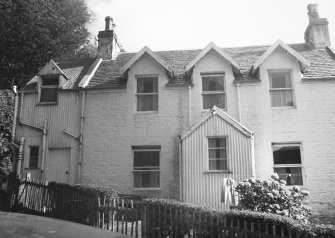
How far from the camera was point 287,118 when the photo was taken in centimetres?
1623

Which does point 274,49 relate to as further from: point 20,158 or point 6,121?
point 6,121

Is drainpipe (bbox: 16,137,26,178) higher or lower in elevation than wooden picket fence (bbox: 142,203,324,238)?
higher

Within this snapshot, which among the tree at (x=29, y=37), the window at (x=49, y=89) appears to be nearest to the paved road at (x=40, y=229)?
the window at (x=49, y=89)

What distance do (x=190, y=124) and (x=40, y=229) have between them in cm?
1282

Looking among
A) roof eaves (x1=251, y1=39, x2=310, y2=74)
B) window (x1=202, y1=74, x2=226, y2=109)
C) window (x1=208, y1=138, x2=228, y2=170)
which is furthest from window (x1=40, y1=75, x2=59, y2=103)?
roof eaves (x1=251, y1=39, x2=310, y2=74)

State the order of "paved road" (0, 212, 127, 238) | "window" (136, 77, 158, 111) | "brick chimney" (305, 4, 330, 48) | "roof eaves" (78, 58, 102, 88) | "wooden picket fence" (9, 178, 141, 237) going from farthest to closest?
"brick chimney" (305, 4, 330, 48), "roof eaves" (78, 58, 102, 88), "window" (136, 77, 158, 111), "wooden picket fence" (9, 178, 141, 237), "paved road" (0, 212, 127, 238)

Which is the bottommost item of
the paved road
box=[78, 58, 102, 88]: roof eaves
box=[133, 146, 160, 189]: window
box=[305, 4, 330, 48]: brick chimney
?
the paved road

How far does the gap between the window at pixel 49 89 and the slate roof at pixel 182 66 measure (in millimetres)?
813

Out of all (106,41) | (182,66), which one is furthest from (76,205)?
(106,41)

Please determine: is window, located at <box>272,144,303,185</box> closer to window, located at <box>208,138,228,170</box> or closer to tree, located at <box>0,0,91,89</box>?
window, located at <box>208,138,228,170</box>

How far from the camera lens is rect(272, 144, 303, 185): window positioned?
15562mm

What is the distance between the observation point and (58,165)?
17.4 m

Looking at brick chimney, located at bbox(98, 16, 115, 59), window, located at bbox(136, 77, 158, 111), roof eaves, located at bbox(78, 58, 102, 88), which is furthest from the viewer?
brick chimney, located at bbox(98, 16, 115, 59)

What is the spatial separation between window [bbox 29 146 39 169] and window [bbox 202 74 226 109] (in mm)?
9036
